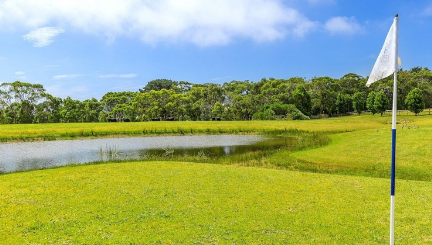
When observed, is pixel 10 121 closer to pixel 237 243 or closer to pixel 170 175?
pixel 170 175

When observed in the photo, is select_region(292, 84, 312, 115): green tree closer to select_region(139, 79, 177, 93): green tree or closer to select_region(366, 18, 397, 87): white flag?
select_region(139, 79, 177, 93): green tree

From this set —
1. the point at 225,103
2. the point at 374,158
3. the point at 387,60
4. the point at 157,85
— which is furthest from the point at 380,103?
the point at 157,85

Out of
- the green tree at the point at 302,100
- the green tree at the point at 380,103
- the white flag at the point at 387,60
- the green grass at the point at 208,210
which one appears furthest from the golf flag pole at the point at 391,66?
the green tree at the point at 302,100

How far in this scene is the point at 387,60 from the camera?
21.7ft

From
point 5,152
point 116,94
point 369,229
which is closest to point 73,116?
point 116,94

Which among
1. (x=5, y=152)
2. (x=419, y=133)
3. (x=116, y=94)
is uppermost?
(x=116, y=94)

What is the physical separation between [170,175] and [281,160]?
11.6 meters

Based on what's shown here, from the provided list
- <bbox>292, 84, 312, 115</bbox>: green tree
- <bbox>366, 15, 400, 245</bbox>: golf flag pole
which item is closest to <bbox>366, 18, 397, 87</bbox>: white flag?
<bbox>366, 15, 400, 245</bbox>: golf flag pole

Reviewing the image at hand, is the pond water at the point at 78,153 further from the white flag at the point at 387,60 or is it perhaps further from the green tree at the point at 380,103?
the green tree at the point at 380,103

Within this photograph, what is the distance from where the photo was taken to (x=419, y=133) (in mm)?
29531

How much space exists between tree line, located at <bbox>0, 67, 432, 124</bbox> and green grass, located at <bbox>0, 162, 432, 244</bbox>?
7428cm

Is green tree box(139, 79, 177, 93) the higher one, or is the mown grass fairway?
green tree box(139, 79, 177, 93)

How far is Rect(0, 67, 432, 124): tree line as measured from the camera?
85.6 meters

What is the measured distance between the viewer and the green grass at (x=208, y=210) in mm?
8508
